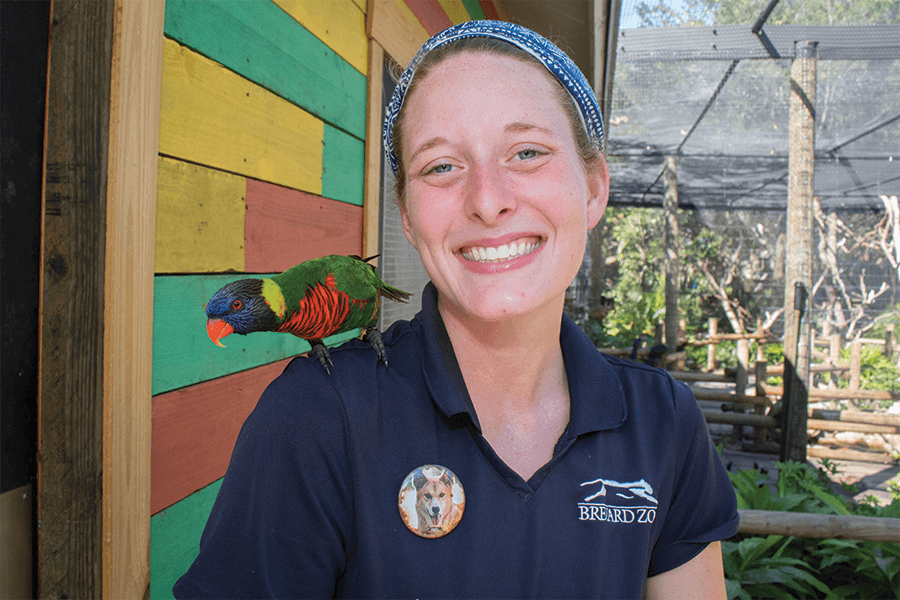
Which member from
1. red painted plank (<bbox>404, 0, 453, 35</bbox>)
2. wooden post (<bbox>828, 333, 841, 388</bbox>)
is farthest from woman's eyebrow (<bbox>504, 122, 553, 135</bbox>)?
wooden post (<bbox>828, 333, 841, 388</bbox>)

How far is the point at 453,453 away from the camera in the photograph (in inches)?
34.1

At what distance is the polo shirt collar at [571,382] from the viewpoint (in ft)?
2.93

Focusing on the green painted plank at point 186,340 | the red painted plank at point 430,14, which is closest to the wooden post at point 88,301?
the green painted plank at point 186,340

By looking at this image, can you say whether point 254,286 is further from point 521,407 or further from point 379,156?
point 379,156

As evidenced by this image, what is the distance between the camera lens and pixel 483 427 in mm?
973

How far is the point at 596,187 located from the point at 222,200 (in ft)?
2.47

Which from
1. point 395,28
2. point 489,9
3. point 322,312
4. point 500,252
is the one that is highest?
point 489,9

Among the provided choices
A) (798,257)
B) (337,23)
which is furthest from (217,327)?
(798,257)

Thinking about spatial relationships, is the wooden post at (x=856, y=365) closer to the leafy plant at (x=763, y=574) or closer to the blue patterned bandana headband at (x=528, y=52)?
the leafy plant at (x=763, y=574)

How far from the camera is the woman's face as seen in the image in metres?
0.89

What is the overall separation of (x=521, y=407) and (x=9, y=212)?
846mm

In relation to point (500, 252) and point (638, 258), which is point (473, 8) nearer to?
point (500, 252)

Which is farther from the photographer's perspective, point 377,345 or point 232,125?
point 232,125

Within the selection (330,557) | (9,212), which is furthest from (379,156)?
(330,557)
